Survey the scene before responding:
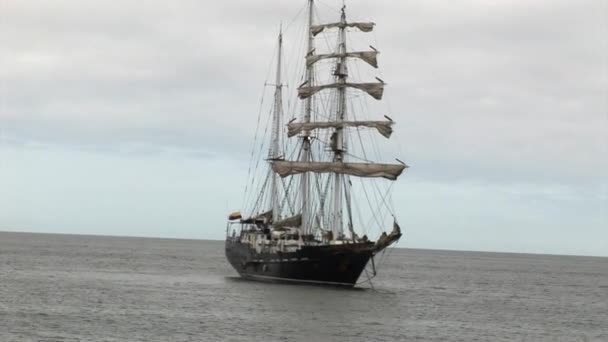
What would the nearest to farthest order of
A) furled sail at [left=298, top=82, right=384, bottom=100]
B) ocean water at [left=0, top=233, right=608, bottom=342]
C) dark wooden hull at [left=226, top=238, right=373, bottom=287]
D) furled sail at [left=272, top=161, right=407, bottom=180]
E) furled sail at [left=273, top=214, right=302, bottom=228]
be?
ocean water at [left=0, top=233, right=608, bottom=342], dark wooden hull at [left=226, top=238, right=373, bottom=287], furled sail at [left=272, top=161, right=407, bottom=180], furled sail at [left=298, top=82, right=384, bottom=100], furled sail at [left=273, top=214, right=302, bottom=228]

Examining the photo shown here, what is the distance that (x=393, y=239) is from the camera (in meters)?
79.1

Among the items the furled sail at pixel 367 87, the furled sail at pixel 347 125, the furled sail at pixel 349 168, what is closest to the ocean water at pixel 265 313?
the furled sail at pixel 349 168

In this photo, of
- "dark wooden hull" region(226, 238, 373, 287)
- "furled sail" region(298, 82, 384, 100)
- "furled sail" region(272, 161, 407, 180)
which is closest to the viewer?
"dark wooden hull" region(226, 238, 373, 287)

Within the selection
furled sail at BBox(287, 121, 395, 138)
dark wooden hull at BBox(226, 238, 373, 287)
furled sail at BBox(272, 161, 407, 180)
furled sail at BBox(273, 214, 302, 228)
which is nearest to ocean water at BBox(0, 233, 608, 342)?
dark wooden hull at BBox(226, 238, 373, 287)

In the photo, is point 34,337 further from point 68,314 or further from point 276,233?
point 276,233

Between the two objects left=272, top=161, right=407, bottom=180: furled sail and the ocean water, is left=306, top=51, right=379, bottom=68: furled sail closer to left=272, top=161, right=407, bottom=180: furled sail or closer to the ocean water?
left=272, top=161, right=407, bottom=180: furled sail

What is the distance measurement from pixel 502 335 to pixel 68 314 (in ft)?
88.9

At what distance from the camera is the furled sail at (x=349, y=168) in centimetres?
8531

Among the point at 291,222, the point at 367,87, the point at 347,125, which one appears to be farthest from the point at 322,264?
the point at 367,87

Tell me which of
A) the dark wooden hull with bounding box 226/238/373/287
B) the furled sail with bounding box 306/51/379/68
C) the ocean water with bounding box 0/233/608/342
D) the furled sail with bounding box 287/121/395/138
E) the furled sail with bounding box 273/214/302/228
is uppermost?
the furled sail with bounding box 306/51/379/68

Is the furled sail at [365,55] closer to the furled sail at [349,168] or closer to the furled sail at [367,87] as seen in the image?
the furled sail at [367,87]

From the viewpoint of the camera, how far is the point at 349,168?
86625 millimetres

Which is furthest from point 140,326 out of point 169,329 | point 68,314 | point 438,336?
point 438,336

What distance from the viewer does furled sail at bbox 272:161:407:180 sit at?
85.3 metres
